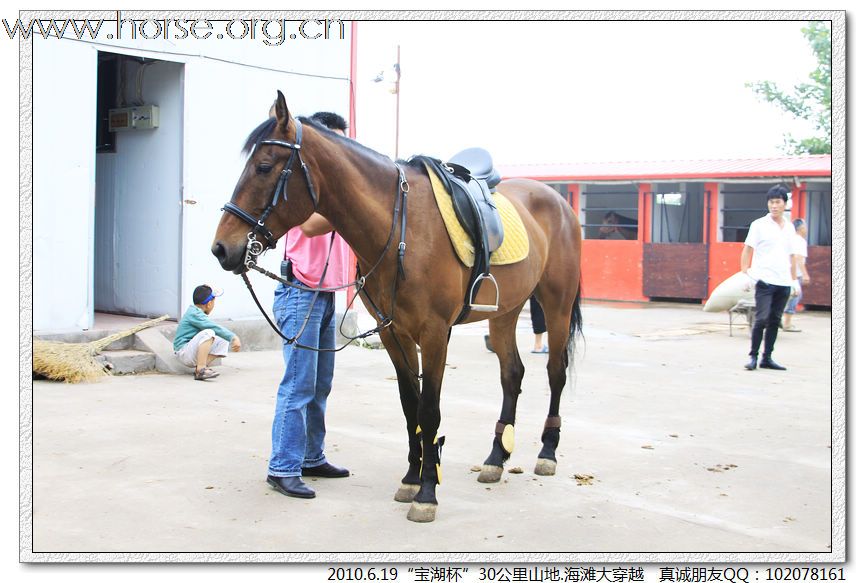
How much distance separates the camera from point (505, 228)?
187 inches

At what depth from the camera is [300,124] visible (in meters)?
3.86

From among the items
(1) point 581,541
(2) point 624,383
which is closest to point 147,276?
(2) point 624,383

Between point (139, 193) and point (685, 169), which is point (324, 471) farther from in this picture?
point (685, 169)

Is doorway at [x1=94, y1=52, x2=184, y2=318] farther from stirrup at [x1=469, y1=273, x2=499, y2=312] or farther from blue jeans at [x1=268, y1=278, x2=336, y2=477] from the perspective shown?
stirrup at [x1=469, y1=273, x2=499, y2=312]

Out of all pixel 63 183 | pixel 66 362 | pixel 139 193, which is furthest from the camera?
pixel 139 193

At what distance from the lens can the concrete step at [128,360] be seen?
7.46m

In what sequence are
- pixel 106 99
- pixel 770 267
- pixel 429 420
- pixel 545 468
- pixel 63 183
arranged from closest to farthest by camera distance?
pixel 429 420 < pixel 545 468 < pixel 63 183 < pixel 770 267 < pixel 106 99

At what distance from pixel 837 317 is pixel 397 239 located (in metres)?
1.99

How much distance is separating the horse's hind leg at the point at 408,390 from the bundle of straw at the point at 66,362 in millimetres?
3744

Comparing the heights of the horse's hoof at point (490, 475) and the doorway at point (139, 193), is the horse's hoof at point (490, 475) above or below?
below

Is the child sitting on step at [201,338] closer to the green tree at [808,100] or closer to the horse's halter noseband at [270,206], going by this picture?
the horse's halter noseband at [270,206]

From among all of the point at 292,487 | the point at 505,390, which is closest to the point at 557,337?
the point at 505,390

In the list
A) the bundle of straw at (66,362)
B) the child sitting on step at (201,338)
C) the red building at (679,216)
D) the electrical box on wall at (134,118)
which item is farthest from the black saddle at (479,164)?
the red building at (679,216)

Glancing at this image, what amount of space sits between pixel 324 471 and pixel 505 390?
1.17 m
